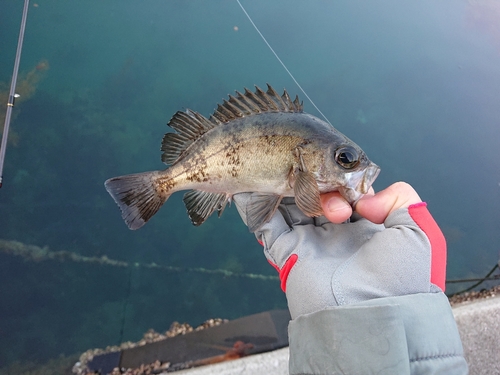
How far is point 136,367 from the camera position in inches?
74.9

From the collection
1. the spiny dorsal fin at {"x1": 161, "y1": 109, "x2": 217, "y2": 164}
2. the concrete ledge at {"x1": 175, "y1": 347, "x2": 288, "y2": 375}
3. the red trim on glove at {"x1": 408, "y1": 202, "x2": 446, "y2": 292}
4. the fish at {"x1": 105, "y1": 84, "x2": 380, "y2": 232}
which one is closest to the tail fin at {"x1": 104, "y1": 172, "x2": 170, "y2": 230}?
the fish at {"x1": 105, "y1": 84, "x2": 380, "y2": 232}

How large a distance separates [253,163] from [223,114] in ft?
0.96

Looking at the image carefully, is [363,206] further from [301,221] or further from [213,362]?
[213,362]

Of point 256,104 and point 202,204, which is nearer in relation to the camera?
point 256,104

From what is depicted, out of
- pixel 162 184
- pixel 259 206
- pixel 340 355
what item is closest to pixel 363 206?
pixel 259 206

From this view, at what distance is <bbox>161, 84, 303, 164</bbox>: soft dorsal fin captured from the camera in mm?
1452

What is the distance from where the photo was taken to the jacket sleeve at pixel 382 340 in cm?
85

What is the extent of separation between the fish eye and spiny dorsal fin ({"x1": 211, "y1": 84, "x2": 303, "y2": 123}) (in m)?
0.32

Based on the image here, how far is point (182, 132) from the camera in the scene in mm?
1561

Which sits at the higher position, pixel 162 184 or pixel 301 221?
pixel 162 184

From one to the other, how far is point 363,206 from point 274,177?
15.0 inches

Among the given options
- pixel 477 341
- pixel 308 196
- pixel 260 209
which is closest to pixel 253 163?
pixel 260 209

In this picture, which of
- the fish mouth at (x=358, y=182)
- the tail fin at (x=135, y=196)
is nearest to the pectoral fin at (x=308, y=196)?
the fish mouth at (x=358, y=182)

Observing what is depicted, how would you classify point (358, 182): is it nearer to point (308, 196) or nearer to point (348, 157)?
point (348, 157)
